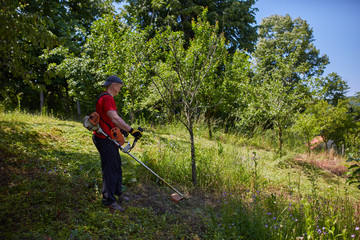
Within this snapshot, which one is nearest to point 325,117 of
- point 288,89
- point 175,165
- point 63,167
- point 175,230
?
point 288,89

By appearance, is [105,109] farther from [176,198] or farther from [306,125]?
[306,125]

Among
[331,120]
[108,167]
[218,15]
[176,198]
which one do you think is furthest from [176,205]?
[218,15]

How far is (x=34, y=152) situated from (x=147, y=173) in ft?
7.86

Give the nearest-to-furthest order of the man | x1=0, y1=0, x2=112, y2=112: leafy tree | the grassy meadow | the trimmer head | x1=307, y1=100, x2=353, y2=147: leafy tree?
the grassy meadow → the man → x1=0, y1=0, x2=112, y2=112: leafy tree → the trimmer head → x1=307, y1=100, x2=353, y2=147: leafy tree

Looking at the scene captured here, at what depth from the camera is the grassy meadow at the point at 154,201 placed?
8.91ft

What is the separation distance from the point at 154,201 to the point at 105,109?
5.40ft

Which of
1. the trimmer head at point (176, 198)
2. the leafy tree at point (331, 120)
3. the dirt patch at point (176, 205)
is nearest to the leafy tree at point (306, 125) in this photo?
the leafy tree at point (331, 120)

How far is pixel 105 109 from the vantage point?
121 inches

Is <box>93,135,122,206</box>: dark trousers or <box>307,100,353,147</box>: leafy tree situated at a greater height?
<box>307,100,353,147</box>: leafy tree

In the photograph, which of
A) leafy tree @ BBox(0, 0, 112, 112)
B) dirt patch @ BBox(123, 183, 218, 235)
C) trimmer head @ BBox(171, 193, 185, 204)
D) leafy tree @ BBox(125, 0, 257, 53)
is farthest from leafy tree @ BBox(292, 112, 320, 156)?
leafy tree @ BBox(125, 0, 257, 53)

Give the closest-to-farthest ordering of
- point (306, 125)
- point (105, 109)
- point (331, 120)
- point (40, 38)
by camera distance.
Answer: point (105, 109), point (40, 38), point (306, 125), point (331, 120)

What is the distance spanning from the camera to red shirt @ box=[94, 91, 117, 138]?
10.1 ft

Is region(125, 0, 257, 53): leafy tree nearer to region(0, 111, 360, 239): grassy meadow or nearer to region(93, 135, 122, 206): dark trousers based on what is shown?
region(0, 111, 360, 239): grassy meadow

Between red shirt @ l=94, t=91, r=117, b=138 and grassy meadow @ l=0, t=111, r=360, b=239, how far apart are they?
1.05 meters
